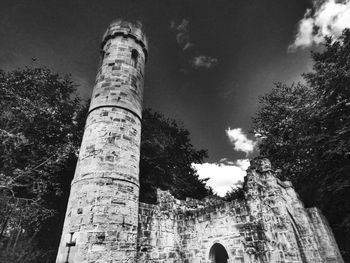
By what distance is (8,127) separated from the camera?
12.5 metres

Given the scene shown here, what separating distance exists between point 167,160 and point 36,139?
8106mm

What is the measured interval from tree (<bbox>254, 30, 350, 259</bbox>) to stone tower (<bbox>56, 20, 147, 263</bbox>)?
759cm

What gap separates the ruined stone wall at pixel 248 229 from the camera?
21.4ft

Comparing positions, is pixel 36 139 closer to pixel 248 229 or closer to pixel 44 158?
pixel 44 158

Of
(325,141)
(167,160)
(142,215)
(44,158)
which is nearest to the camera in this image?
(142,215)

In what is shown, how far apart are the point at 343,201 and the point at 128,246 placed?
9091 mm

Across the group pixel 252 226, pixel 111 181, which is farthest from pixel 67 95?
pixel 252 226

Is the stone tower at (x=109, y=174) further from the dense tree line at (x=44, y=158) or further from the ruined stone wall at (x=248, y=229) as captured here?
the dense tree line at (x=44, y=158)

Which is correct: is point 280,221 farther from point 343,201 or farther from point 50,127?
point 50,127

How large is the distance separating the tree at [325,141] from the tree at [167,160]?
659 cm

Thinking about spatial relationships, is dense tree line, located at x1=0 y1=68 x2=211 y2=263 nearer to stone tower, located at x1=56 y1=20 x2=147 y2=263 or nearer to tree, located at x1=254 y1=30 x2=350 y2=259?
stone tower, located at x1=56 y1=20 x2=147 y2=263

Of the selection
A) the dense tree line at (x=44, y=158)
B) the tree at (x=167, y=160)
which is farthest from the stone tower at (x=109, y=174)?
the tree at (x=167, y=160)

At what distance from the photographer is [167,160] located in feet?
53.8

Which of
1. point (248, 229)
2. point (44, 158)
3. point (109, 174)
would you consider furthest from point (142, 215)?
point (44, 158)
